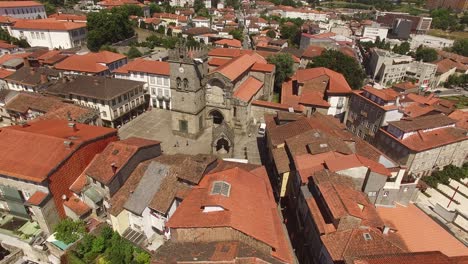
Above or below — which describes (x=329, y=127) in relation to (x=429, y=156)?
above

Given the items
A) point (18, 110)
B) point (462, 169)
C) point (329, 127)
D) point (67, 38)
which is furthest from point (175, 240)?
point (67, 38)

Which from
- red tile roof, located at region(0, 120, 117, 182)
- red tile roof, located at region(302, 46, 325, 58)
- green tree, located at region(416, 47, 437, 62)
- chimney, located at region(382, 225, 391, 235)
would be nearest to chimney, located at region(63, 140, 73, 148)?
red tile roof, located at region(0, 120, 117, 182)

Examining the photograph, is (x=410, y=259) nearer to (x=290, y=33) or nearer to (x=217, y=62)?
(x=217, y=62)

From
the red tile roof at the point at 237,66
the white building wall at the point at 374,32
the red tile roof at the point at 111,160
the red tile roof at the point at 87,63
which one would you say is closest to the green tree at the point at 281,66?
the red tile roof at the point at 237,66

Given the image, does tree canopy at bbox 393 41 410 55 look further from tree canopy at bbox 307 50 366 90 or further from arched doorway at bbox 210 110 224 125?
arched doorway at bbox 210 110 224 125

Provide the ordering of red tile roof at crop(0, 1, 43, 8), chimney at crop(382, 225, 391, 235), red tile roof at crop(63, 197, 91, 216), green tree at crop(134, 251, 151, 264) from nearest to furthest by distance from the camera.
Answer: chimney at crop(382, 225, 391, 235) → green tree at crop(134, 251, 151, 264) → red tile roof at crop(63, 197, 91, 216) → red tile roof at crop(0, 1, 43, 8)

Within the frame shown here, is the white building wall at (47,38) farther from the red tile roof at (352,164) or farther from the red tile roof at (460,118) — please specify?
the red tile roof at (460,118)

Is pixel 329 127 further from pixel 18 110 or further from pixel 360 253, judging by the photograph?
pixel 18 110
